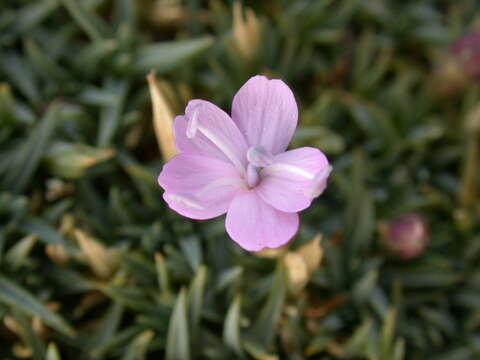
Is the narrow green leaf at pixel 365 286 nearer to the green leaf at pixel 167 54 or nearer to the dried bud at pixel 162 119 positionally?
the dried bud at pixel 162 119

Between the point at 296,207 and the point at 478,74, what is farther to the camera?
the point at 478,74

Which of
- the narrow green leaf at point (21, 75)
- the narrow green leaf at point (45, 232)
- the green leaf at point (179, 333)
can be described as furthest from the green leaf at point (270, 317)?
the narrow green leaf at point (21, 75)

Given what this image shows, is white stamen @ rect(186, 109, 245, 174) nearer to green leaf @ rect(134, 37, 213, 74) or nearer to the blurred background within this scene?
the blurred background

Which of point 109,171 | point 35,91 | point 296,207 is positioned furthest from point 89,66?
point 296,207

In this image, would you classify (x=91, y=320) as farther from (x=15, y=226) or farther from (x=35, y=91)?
(x=35, y=91)

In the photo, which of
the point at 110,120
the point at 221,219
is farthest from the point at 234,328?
the point at 110,120

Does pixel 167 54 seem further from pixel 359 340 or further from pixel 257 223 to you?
pixel 359 340
